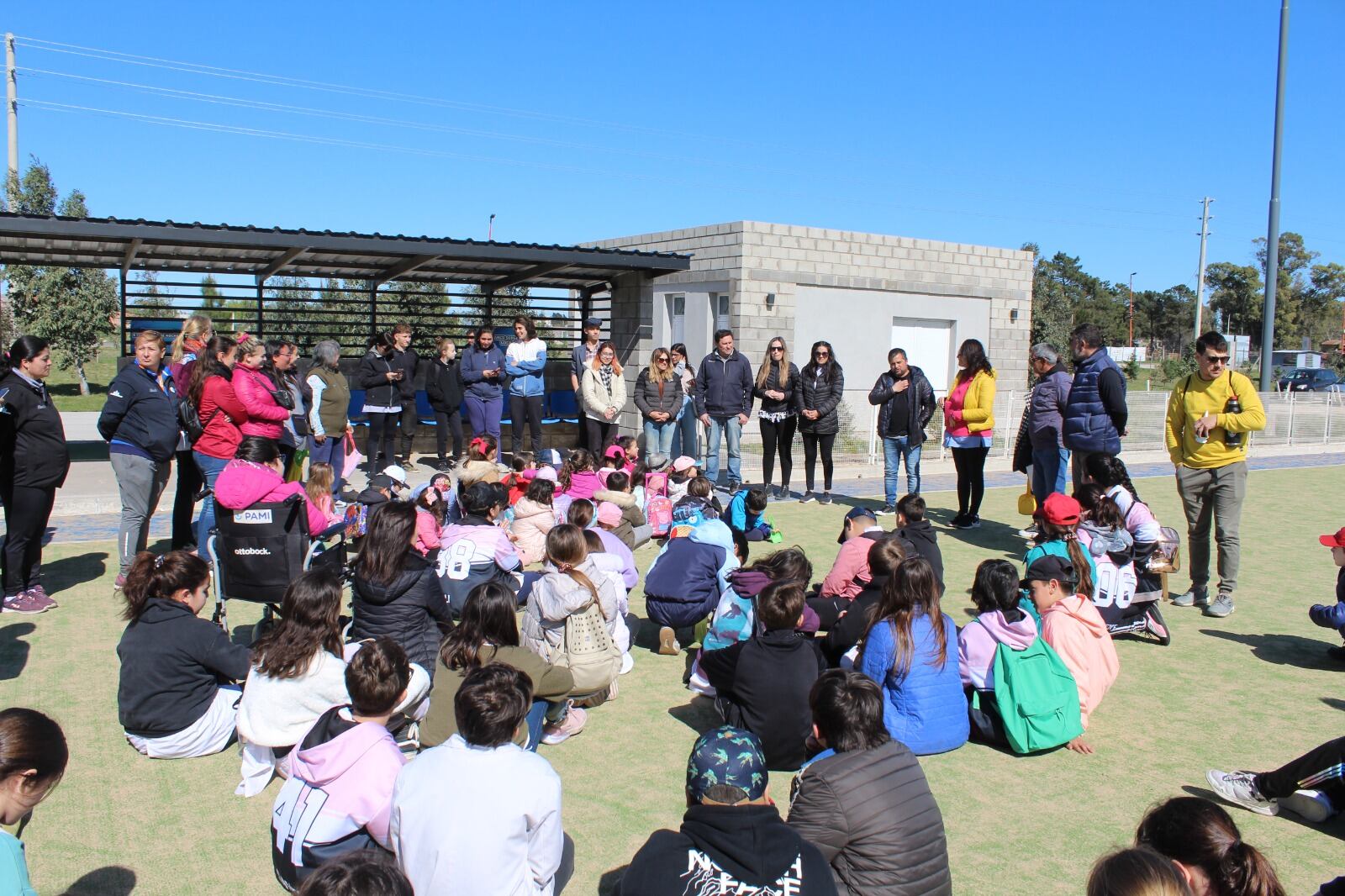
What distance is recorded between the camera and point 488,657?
171 inches

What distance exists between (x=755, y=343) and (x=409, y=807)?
12.9m

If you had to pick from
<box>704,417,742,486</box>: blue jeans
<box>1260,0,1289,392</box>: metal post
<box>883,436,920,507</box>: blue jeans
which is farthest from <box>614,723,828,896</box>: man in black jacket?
<box>1260,0,1289,392</box>: metal post

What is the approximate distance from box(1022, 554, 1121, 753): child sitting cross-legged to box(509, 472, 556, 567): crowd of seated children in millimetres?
3109

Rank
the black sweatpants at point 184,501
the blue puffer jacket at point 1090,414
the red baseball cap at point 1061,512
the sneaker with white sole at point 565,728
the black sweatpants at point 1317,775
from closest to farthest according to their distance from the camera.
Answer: the black sweatpants at point 1317,775
the sneaker with white sole at point 565,728
the red baseball cap at point 1061,512
the black sweatpants at point 184,501
the blue puffer jacket at point 1090,414

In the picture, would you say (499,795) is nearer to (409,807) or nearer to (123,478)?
(409,807)

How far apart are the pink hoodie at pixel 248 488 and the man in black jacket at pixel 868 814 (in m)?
3.57

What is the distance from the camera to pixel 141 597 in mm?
4367

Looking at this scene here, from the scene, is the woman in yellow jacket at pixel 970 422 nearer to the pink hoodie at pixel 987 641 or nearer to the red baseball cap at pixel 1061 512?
the red baseball cap at pixel 1061 512

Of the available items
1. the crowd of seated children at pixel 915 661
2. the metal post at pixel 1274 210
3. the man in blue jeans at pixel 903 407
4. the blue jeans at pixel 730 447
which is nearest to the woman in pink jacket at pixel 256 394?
the crowd of seated children at pixel 915 661

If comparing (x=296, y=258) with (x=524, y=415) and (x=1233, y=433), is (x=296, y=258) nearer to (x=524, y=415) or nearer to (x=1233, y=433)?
(x=524, y=415)

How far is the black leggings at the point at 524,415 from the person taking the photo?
12641 millimetres

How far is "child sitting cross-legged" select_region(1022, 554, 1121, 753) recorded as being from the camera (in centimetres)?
492

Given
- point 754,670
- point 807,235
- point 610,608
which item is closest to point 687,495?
point 610,608

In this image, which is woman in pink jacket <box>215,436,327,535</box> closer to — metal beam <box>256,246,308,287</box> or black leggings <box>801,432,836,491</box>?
black leggings <box>801,432,836,491</box>
